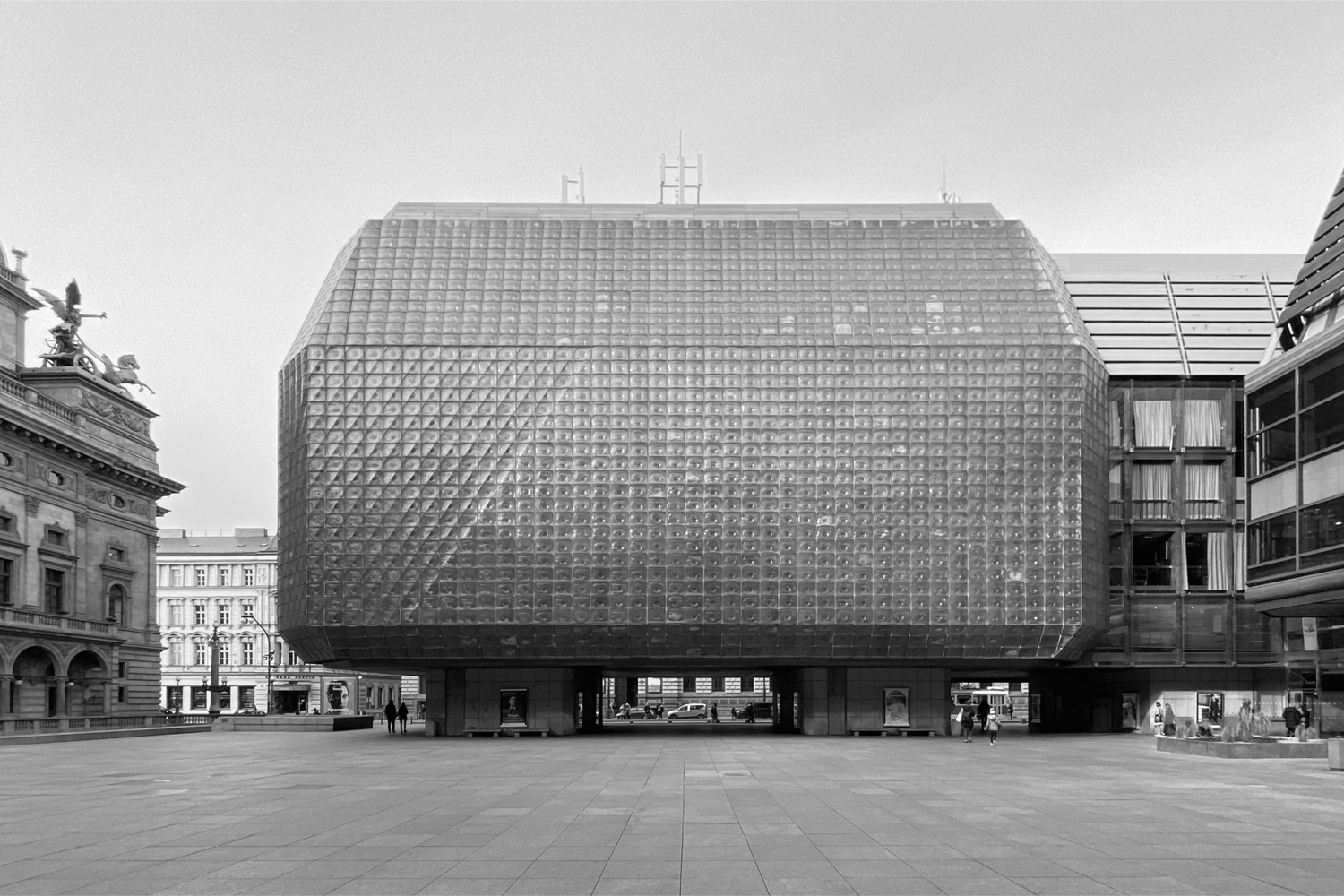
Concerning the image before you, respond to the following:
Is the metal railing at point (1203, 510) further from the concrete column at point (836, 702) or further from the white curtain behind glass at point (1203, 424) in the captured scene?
the concrete column at point (836, 702)

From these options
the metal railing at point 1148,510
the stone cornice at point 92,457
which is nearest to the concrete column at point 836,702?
the metal railing at point 1148,510

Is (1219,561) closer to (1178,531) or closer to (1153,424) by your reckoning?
(1178,531)

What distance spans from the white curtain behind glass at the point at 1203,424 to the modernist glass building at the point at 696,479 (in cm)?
630

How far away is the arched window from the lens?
8100cm

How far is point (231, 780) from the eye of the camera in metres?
33.9

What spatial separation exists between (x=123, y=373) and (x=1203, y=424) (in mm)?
67335

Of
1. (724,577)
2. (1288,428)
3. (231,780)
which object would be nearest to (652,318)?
(724,577)

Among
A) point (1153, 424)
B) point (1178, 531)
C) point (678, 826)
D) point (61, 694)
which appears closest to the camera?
point (678, 826)

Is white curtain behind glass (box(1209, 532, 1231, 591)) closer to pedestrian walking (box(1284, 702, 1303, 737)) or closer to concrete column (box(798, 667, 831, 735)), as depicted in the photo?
pedestrian walking (box(1284, 702, 1303, 737))

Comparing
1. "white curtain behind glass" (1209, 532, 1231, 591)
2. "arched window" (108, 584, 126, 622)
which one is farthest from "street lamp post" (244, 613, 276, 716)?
"white curtain behind glass" (1209, 532, 1231, 591)

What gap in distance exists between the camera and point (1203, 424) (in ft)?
218

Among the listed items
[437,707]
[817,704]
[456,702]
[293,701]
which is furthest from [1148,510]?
[293,701]

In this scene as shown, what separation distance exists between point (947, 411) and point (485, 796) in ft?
127

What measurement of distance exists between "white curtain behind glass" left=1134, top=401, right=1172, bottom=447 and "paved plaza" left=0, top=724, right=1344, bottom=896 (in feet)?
93.7
